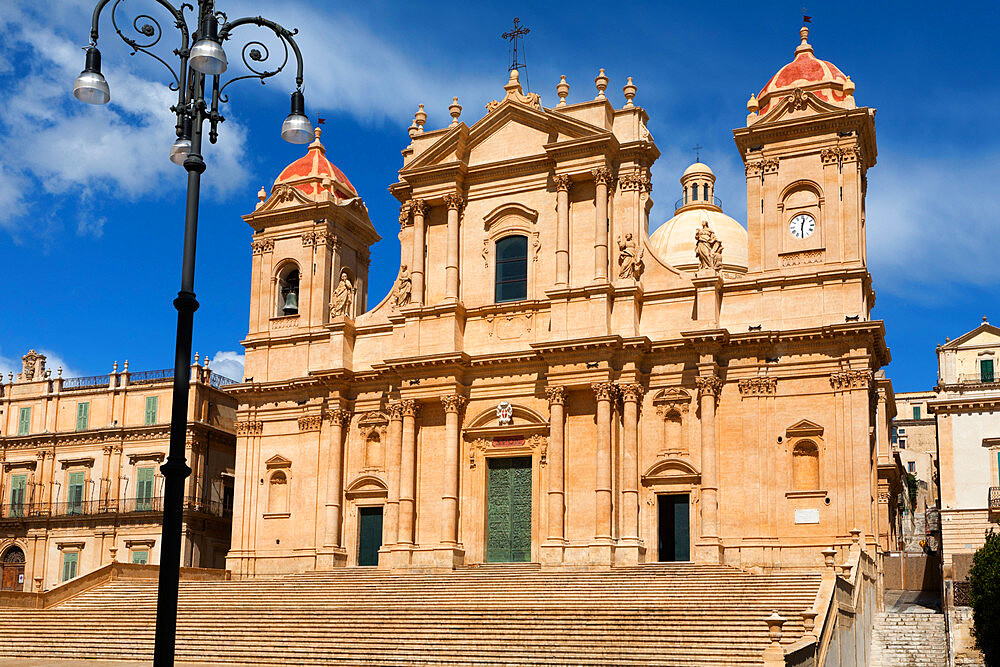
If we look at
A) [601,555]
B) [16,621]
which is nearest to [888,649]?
[601,555]

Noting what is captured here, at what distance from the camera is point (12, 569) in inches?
1978

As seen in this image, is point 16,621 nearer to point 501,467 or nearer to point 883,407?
point 501,467

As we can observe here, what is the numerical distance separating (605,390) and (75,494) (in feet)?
90.4

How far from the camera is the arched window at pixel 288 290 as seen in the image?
4281 centimetres

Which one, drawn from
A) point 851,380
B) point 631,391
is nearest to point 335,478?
point 631,391

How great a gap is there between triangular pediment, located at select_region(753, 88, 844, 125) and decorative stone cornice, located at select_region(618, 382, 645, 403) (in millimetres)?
9293

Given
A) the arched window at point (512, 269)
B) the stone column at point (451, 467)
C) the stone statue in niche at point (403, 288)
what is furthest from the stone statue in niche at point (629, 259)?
the stone statue in niche at point (403, 288)

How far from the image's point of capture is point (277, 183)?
4406 cm

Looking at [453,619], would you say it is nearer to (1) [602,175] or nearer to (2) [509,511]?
(2) [509,511]

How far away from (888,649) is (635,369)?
10.9 metres

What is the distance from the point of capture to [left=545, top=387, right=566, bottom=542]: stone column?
34.8 meters

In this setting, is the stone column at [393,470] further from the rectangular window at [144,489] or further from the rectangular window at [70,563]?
the rectangular window at [70,563]

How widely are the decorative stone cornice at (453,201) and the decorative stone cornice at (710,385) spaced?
10.7 meters

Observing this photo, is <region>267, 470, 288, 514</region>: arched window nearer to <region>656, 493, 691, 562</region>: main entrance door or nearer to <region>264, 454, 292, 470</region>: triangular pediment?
<region>264, 454, 292, 470</region>: triangular pediment
